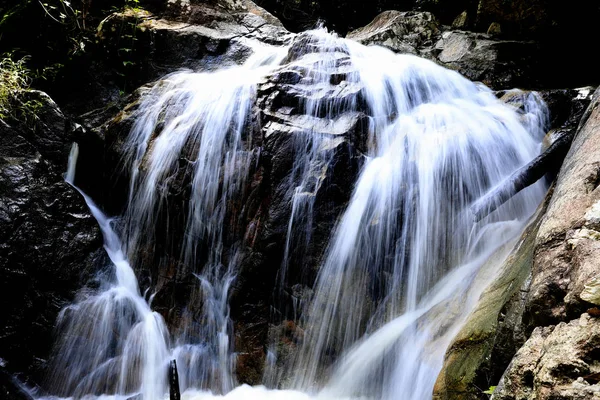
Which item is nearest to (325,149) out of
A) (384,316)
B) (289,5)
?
(384,316)

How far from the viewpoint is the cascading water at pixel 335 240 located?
3994mm

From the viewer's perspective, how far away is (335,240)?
4.49 meters

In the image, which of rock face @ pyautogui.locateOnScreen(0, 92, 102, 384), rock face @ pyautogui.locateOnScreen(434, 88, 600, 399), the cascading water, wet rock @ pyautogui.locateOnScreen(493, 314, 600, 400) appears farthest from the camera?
rock face @ pyautogui.locateOnScreen(0, 92, 102, 384)

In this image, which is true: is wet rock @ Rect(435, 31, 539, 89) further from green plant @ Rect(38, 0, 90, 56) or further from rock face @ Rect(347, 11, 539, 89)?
green plant @ Rect(38, 0, 90, 56)

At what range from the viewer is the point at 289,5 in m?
12.4

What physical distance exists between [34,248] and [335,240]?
355 centimetres

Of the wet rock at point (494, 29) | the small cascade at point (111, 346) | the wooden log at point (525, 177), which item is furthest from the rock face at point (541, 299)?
the wet rock at point (494, 29)

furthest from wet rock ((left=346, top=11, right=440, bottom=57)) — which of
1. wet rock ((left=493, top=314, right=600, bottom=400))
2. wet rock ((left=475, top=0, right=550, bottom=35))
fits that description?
wet rock ((left=493, top=314, right=600, bottom=400))

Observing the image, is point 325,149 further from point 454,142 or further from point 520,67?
point 520,67

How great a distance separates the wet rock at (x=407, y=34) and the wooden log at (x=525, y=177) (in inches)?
193

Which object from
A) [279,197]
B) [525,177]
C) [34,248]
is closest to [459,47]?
[525,177]

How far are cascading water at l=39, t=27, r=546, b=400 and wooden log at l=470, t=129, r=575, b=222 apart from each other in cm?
15

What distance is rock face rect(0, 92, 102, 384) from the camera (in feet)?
15.2

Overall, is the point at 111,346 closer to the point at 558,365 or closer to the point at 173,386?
the point at 173,386
